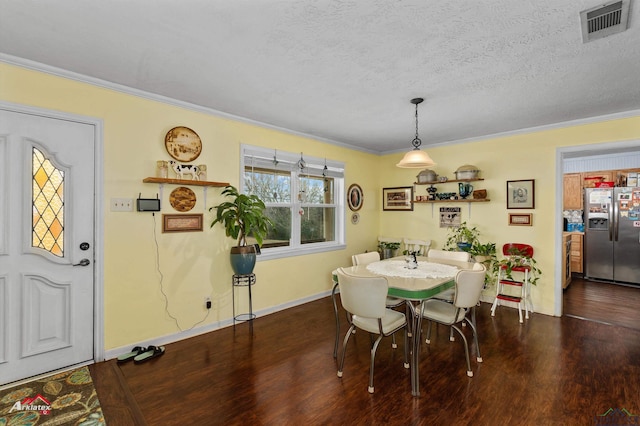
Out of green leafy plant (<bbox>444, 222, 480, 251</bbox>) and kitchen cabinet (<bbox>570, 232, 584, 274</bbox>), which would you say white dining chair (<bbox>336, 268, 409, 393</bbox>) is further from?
kitchen cabinet (<bbox>570, 232, 584, 274</bbox>)

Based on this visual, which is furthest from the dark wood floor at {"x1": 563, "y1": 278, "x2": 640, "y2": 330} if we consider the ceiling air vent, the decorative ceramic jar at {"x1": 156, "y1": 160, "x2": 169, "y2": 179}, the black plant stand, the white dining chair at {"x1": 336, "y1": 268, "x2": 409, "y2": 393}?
the decorative ceramic jar at {"x1": 156, "y1": 160, "x2": 169, "y2": 179}

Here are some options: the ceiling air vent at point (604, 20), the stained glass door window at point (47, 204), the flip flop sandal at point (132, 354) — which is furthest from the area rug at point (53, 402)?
the ceiling air vent at point (604, 20)

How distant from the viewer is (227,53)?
87.0 inches

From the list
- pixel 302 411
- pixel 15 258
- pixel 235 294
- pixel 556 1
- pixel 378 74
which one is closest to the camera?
pixel 556 1

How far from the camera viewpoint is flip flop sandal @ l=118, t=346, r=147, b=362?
270 centimetres

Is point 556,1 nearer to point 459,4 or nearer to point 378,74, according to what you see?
point 459,4

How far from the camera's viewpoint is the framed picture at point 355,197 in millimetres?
5133

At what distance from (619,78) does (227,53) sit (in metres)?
3.24

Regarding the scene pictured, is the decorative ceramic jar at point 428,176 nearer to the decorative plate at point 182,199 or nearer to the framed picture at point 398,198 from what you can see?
the framed picture at point 398,198

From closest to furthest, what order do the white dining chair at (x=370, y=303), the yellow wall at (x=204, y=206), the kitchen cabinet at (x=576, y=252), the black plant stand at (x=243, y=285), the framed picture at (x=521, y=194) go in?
the white dining chair at (x=370, y=303)
the yellow wall at (x=204, y=206)
the black plant stand at (x=243, y=285)
the framed picture at (x=521, y=194)
the kitchen cabinet at (x=576, y=252)

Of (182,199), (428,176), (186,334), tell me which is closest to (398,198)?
(428,176)

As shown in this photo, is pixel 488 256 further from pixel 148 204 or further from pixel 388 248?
pixel 148 204

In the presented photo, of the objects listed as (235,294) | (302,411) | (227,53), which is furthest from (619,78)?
(235,294)

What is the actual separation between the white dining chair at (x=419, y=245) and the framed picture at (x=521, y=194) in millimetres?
1306
